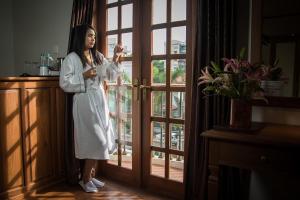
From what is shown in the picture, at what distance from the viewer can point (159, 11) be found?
8.34 feet

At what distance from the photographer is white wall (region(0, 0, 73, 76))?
3.26 m

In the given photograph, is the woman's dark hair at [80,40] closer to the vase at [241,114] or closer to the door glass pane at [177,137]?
the door glass pane at [177,137]

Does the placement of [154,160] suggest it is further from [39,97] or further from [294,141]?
[294,141]

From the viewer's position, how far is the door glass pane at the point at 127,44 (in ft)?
9.10

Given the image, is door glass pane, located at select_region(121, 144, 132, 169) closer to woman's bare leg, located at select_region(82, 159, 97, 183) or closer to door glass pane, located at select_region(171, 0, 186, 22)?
woman's bare leg, located at select_region(82, 159, 97, 183)

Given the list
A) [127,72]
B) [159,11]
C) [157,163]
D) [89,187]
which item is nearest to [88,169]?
[89,187]

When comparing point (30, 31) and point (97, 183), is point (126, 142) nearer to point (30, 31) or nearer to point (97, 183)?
point (97, 183)

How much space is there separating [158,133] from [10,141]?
52.7 inches

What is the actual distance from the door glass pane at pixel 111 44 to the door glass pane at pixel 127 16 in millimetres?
176

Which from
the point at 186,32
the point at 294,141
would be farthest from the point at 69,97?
the point at 294,141

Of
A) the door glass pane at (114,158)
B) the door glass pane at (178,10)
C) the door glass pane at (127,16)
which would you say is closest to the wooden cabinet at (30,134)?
the door glass pane at (114,158)

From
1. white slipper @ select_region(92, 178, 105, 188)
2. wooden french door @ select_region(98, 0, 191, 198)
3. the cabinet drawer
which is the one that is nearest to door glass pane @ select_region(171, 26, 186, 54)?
wooden french door @ select_region(98, 0, 191, 198)

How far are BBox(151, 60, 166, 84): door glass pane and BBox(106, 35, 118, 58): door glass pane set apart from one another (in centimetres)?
56

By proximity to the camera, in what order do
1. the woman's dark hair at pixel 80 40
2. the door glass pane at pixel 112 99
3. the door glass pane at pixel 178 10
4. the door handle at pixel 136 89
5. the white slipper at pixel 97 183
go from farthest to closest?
1. the door glass pane at pixel 112 99
2. the white slipper at pixel 97 183
3. the door handle at pixel 136 89
4. the woman's dark hair at pixel 80 40
5. the door glass pane at pixel 178 10
